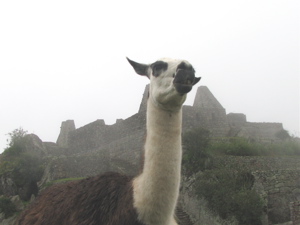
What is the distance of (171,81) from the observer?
9.72 feet

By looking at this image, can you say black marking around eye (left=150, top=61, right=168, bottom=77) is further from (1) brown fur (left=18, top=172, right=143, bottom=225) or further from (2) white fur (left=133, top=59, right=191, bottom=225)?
(1) brown fur (left=18, top=172, right=143, bottom=225)

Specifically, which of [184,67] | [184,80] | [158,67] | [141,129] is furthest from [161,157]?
[141,129]

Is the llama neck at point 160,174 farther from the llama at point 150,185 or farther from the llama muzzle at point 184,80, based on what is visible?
the llama muzzle at point 184,80

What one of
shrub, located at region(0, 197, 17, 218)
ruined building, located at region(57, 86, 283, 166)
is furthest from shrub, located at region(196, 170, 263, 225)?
shrub, located at region(0, 197, 17, 218)

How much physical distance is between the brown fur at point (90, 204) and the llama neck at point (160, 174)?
0.14 m

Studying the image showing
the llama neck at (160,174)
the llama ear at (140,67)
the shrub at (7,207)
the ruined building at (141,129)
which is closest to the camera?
the llama neck at (160,174)

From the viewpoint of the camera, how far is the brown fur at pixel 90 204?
9.40 feet

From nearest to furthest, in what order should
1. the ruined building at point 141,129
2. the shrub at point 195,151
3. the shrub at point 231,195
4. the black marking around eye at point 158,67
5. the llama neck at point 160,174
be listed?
the llama neck at point 160,174, the black marking around eye at point 158,67, the shrub at point 231,195, the shrub at point 195,151, the ruined building at point 141,129

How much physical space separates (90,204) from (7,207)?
15.8 metres

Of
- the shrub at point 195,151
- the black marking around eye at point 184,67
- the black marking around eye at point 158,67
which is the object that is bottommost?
the shrub at point 195,151

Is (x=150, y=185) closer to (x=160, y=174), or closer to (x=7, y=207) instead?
(x=160, y=174)

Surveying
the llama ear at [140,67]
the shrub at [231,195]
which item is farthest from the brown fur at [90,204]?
the shrub at [231,195]

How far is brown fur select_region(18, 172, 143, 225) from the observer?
2865 mm

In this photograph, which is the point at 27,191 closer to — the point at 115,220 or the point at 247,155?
the point at 247,155
